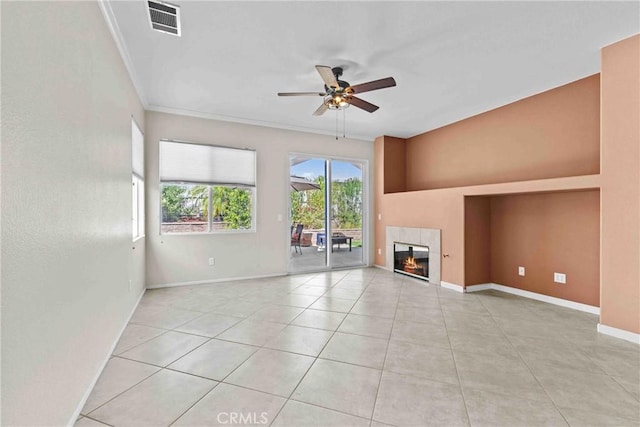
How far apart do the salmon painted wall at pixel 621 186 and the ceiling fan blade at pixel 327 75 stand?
111 inches

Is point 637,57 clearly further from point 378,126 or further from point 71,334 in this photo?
point 71,334

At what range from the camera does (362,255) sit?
6.62 meters

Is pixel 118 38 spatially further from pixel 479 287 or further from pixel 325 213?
pixel 479 287

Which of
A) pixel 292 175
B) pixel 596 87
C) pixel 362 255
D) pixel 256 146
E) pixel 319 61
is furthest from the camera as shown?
pixel 362 255

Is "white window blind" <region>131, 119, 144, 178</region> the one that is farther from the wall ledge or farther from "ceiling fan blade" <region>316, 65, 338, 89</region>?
the wall ledge

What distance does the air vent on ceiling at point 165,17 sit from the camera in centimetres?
238

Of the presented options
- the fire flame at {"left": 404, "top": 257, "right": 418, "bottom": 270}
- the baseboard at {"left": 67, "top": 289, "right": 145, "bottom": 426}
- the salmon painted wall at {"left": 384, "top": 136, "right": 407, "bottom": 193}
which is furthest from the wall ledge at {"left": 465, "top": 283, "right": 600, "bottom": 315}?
the baseboard at {"left": 67, "top": 289, "right": 145, "bottom": 426}

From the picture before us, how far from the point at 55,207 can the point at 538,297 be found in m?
5.40

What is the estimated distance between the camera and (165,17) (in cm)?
251

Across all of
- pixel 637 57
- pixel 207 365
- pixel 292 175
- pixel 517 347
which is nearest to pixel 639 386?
pixel 517 347

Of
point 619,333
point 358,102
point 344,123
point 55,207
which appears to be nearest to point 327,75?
point 358,102

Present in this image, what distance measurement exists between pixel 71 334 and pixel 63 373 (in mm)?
207

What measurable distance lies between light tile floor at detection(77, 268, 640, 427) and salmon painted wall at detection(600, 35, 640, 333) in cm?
37

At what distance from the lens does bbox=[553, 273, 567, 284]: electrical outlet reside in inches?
151
